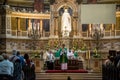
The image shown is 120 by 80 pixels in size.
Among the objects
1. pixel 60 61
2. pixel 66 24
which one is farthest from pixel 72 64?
pixel 66 24

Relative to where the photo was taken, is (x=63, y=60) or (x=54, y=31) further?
(x=54, y=31)

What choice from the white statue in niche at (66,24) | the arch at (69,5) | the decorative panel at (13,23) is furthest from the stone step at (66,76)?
the arch at (69,5)

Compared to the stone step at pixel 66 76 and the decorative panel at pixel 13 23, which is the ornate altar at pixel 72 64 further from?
the decorative panel at pixel 13 23

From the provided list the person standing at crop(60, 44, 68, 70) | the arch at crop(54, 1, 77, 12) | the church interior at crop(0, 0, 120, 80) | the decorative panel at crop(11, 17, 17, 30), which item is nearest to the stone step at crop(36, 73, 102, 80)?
the person standing at crop(60, 44, 68, 70)

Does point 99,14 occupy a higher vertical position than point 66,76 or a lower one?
higher

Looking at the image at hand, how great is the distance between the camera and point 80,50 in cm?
3384

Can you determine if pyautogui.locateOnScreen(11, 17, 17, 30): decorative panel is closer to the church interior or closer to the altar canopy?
the church interior

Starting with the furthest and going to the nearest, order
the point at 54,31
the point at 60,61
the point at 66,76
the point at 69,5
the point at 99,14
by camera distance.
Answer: the point at 69,5 < the point at 54,31 < the point at 60,61 < the point at 66,76 < the point at 99,14

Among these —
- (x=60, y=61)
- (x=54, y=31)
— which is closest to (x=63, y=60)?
(x=60, y=61)

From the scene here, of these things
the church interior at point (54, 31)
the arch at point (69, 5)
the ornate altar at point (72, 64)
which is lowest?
the ornate altar at point (72, 64)

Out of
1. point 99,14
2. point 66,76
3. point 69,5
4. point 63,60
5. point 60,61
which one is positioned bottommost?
point 66,76

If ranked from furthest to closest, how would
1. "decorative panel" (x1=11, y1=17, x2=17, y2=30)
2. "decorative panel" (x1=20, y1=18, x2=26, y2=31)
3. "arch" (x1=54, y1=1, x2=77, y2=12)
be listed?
"decorative panel" (x1=20, y1=18, x2=26, y2=31)
"arch" (x1=54, y1=1, x2=77, y2=12)
"decorative panel" (x1=11, y1=17, x2=17, y2=30)

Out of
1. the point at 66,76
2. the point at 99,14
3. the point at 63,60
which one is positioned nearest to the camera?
the point at 99,14

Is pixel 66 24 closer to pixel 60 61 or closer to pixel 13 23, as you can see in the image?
pixel 13 23
